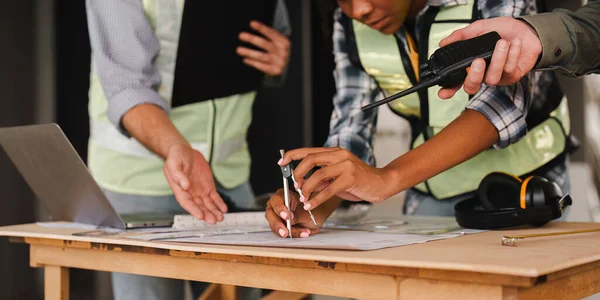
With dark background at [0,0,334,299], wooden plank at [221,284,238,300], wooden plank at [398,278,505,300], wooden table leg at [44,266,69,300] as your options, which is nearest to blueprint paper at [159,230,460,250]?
wooden plank at [398,278,505,300]

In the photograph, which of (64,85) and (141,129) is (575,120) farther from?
(64,85)

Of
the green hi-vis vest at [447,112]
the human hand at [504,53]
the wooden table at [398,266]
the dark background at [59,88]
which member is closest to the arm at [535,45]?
the human hand at [504,53]

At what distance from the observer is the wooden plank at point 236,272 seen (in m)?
0.88

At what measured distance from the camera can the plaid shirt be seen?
1267mm

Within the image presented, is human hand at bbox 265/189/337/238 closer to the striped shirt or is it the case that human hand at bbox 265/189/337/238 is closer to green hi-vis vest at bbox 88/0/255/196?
the striped shirt

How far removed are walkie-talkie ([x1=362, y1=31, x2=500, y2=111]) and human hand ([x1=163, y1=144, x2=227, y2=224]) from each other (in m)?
0.45

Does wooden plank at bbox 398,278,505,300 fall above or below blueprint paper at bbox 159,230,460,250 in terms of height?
below

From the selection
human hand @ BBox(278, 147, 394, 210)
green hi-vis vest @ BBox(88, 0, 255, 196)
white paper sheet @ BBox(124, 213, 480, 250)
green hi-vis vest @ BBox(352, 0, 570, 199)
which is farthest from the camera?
green hi-vis vest @ BBox(88, 0, 255, 196)

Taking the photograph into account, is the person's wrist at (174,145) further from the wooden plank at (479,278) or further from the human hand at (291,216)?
the wooden plank at (479,278)

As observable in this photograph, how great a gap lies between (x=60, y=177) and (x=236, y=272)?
1.60 feet

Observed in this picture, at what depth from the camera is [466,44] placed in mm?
1055

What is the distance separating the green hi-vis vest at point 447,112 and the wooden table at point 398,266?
1.04 feet

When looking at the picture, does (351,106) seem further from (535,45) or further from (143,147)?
(535,45)

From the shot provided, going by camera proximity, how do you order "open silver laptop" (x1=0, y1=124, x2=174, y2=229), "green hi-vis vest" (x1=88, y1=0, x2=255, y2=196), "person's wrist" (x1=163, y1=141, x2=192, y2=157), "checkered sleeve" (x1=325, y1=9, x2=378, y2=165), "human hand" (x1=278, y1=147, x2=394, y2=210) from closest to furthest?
"human hand" (x1=278, y1=147, x2=394, y2=210)
"open silver laptop" (x1=0, y1=124, x2=174, y2=229)
"person's wrist" (x1=163, y1=141, x2=192, y2=157)
"checkered sleeve" (x1=325, y1=9, x2=378, y2=165)
"green hi-vis vest" (x1=88, y1=0, x2=255, y2=196)
